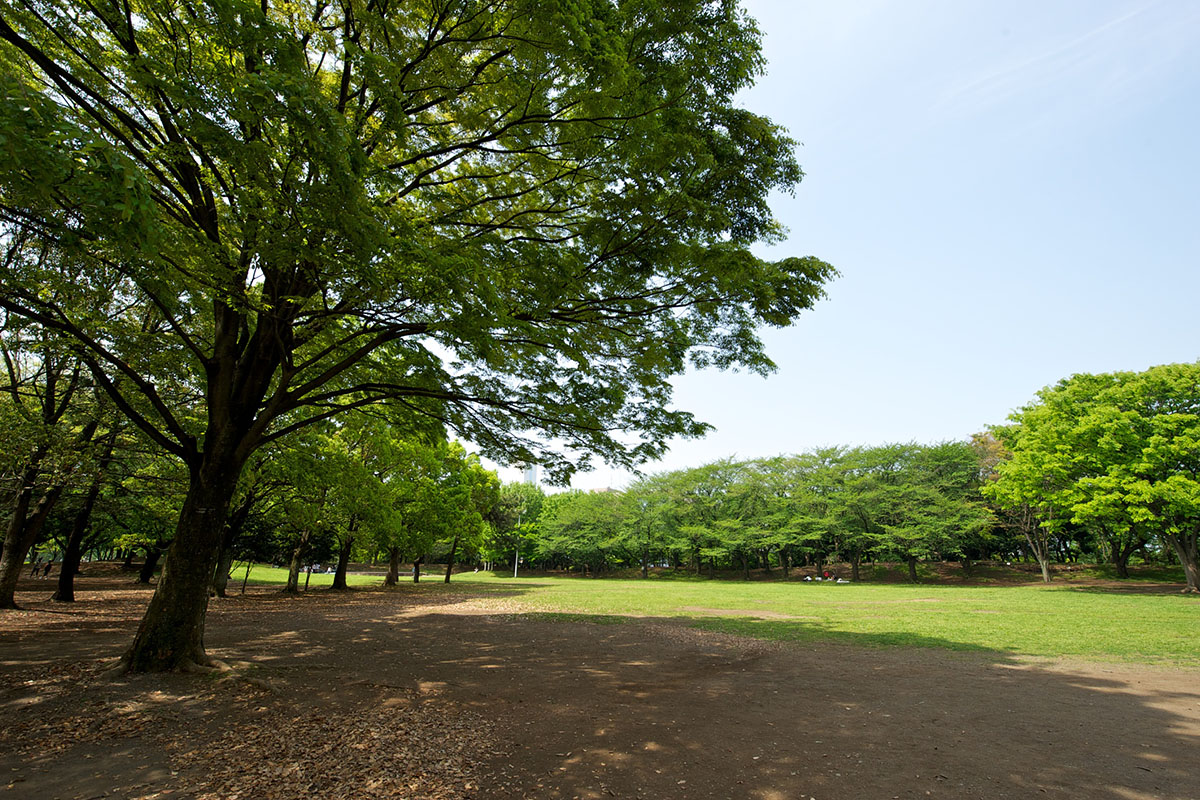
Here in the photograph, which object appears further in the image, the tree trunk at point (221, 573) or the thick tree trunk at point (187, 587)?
the tree trunk at point (221, 573)

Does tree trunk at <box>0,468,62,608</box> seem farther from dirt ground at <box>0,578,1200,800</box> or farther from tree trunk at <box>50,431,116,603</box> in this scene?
dirt ground at <box>0,578,1200,800</box>

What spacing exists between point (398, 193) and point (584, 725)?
6.70m

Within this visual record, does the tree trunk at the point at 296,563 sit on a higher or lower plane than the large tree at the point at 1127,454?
lower

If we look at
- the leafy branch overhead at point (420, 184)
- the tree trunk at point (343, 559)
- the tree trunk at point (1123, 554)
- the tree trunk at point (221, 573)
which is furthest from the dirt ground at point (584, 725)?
the tree trunk at point (1123, 554)

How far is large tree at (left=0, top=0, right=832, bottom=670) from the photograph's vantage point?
174 inches

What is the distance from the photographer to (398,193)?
22.4 feet

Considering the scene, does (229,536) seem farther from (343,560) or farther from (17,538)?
(343,560)

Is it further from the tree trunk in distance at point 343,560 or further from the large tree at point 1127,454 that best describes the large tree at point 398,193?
the large tree at point 1127,454

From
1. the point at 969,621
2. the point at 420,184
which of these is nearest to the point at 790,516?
the point at 969,621

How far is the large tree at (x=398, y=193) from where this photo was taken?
14.5ft

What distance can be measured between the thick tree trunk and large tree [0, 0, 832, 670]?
0.10ft

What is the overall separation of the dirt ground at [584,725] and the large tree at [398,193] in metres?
2.05

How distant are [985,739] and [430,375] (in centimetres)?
805

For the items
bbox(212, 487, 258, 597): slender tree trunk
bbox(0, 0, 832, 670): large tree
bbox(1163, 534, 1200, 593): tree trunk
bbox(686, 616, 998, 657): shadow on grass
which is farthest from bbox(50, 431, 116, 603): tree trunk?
bbox(1163, 534, 1200, 593): tree trunk
